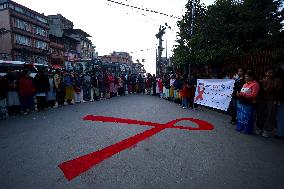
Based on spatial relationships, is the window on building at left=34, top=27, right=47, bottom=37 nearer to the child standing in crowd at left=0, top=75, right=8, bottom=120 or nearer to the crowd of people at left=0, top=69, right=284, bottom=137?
the crowd of people at left=0, top=69, right=284, bottom=137

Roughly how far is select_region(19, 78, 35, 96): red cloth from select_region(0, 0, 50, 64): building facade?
33.4m

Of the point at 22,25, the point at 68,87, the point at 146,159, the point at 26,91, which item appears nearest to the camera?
the point at 146,159

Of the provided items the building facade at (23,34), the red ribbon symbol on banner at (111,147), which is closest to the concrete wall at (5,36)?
the building facade at (23,34)

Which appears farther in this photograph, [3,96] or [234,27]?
[234,27]

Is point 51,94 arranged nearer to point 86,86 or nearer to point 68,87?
point 68,87

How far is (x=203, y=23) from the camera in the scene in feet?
70.6

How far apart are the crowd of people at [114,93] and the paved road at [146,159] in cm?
76

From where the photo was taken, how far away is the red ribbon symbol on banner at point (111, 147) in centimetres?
476

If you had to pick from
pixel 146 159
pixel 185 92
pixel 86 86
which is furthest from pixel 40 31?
pixel 146 159

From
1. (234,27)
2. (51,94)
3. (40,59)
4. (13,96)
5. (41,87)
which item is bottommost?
(51,94)

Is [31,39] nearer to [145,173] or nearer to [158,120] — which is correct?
[158,120]

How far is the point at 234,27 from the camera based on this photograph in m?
24.6

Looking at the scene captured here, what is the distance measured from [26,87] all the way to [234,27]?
62.9 ft

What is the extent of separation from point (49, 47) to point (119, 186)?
5983 cm
